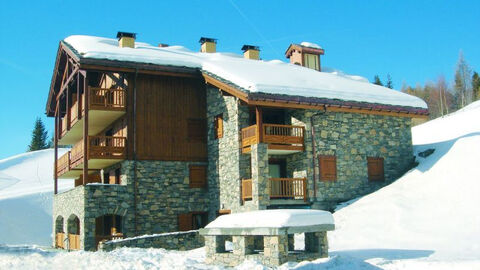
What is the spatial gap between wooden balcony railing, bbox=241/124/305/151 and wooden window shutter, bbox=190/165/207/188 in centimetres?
362

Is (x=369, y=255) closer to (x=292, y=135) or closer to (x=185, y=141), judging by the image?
(x=292, y=135)

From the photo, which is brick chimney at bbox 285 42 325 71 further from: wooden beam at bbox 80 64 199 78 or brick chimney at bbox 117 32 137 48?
brick chimney at bbox 117 32 137 48

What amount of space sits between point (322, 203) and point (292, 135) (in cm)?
327

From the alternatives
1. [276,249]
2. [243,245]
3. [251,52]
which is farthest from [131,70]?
[276,249]

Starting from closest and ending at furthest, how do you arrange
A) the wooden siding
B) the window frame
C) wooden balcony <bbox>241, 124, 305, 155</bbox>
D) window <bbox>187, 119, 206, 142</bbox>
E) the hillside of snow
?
wooden balcony <bbox>241, 124, 305, 155</bbox>
the window frame
the wooden siding
window <bbox>187, 119, 206, 142</bbox>
the hillside of snow

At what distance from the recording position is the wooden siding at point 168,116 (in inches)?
1019

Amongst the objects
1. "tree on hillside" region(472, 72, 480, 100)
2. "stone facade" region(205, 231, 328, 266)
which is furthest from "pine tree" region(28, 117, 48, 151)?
"stone facade" region(205, 231, 328, 266)

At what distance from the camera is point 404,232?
19109mm

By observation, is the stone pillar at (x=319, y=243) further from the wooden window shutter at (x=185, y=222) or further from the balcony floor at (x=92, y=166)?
the balcony floor at (x=92, y=166)

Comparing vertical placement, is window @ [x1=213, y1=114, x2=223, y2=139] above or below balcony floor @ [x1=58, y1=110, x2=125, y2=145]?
below

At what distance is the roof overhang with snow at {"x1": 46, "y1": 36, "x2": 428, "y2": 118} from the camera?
2328 centimetres

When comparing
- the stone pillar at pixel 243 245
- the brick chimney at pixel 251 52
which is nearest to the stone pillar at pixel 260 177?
the stone pillar at pixel 243 245

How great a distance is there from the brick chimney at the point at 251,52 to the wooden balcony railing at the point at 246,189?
12185 millimetres

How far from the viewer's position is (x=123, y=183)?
2538 cm
